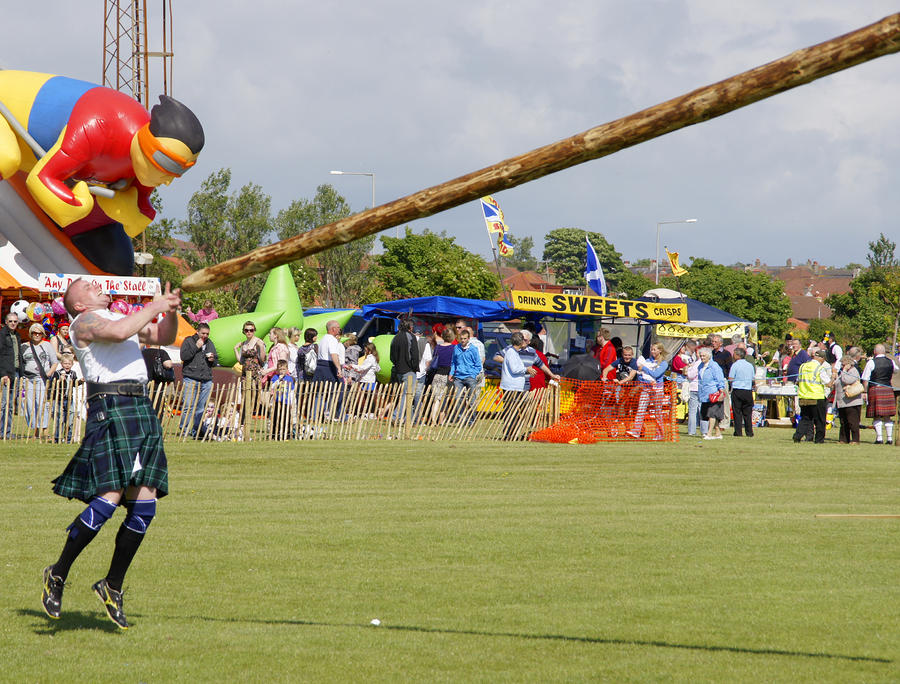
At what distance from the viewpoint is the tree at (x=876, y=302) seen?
5381 centimetres

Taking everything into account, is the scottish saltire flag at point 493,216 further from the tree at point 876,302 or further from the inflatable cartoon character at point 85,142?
the tree at point 876,302

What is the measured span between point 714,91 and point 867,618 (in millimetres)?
2689

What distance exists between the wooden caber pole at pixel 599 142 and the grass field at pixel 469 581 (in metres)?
1.73

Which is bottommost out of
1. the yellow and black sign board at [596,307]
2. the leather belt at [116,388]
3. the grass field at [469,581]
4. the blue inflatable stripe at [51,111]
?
the grass field at [469,581]

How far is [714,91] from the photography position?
4.44 meters

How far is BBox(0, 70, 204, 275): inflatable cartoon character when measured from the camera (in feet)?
63.6

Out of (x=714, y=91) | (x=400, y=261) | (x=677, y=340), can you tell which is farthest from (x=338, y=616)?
(x=400, y=261)

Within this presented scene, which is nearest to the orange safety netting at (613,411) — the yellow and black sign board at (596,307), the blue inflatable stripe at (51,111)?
the yellow and black sign board at (596,307)

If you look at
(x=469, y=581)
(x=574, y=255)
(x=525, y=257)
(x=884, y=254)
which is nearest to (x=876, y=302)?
(x=884, y=254)

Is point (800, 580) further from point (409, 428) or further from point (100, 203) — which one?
point (100, 203)

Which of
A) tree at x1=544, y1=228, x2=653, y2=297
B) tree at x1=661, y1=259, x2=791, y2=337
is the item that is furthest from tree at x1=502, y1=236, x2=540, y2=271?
tree at x1=661, y1=259, x2=791, y2=337

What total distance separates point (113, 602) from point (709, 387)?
44.5ft

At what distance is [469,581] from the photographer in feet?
20.3

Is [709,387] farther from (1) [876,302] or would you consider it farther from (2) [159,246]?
(1) [876,302]
